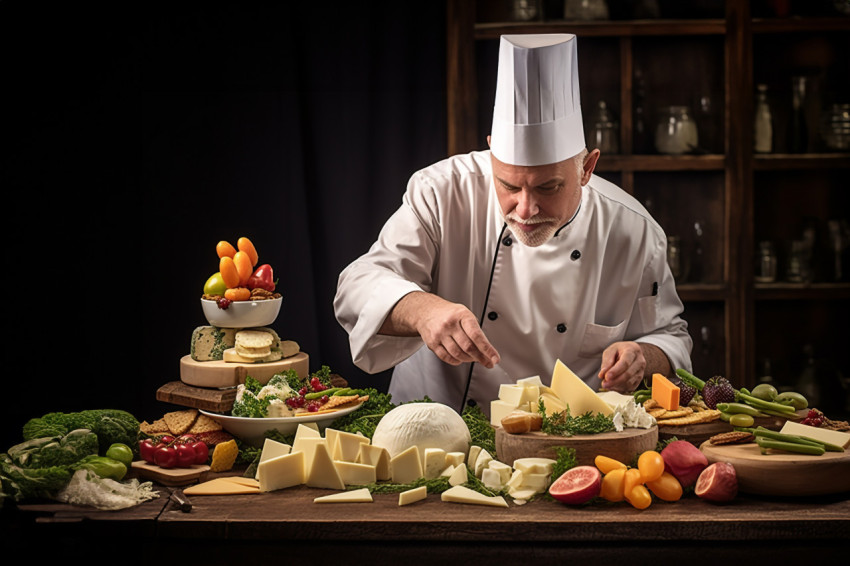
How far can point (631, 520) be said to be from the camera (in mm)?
1606

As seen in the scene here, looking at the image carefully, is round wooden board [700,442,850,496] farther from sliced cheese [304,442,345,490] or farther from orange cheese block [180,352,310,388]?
orange cheese block [180,352,310,388]

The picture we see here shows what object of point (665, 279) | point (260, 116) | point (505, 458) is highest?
point (260, 116)

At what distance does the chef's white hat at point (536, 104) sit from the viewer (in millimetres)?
2367

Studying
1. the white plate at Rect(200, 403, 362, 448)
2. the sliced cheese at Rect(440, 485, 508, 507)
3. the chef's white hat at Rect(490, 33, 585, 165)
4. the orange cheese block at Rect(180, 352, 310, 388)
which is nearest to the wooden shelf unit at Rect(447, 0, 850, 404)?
the chef's white hat at Rect(490, 33, 585, 165)

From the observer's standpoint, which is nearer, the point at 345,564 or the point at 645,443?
the point at 345,564

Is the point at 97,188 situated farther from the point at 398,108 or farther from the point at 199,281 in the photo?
the point at 398,108

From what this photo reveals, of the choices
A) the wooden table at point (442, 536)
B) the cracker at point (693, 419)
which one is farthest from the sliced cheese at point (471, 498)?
the cracker at point (693, 419)

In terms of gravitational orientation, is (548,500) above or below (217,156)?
below

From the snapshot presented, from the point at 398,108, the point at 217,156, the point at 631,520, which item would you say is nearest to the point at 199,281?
the point at 217,156

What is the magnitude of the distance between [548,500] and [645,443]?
0.27 m

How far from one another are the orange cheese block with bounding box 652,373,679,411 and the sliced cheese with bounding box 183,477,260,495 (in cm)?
98

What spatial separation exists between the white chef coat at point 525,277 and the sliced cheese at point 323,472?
A: 0.92 meters

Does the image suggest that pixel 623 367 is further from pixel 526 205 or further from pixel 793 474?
pixel 793 474

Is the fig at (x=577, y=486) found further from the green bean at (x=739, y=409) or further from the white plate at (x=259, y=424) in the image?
the white plate at (x=259, y=424)
